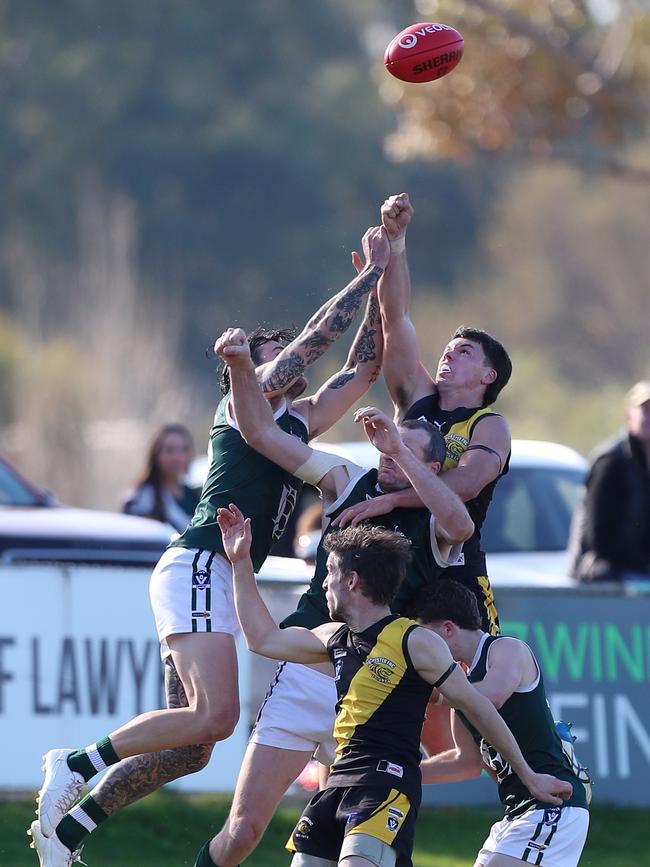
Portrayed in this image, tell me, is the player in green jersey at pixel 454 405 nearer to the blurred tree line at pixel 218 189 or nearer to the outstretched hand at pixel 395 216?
the outstretched hand at pixel 395 216

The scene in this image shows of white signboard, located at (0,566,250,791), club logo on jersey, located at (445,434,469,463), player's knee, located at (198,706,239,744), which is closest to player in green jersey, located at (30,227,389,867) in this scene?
player's knee, located at (198,706,239,744)

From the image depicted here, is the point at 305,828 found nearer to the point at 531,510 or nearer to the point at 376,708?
the point at 376,708

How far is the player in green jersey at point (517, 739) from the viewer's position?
5531 millimetres

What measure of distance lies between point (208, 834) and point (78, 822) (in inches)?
87.7

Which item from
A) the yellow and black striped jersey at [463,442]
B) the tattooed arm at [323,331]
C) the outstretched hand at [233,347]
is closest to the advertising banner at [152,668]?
the yellow and black striped jersey at [463,442]

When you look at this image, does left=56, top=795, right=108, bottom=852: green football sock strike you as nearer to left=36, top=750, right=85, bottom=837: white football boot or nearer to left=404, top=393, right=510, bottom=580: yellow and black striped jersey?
left=36, top=750, right=85, bottom=837: white football boot

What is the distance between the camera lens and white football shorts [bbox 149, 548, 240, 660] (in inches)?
237

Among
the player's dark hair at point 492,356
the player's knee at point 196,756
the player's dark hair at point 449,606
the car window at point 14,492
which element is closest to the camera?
the player's dark hair at point 449,606

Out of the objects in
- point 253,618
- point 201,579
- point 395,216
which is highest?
point 395,216

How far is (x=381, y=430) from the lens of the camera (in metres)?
5.55

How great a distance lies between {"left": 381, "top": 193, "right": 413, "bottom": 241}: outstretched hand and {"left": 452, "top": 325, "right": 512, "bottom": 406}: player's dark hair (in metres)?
0.47

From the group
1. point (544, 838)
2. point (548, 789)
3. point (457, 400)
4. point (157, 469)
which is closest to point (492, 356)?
point (457, 400)

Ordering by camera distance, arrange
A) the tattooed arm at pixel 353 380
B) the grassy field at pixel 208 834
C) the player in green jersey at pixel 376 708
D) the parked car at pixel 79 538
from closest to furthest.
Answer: the player in green jersey at pixel 376 708 → the tattooed arm at pixel 353 380 → the grassy field at pixel 208 834 → the parked car at pixel 79 538

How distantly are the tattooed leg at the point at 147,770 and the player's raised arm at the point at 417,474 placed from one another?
4.26 ft
